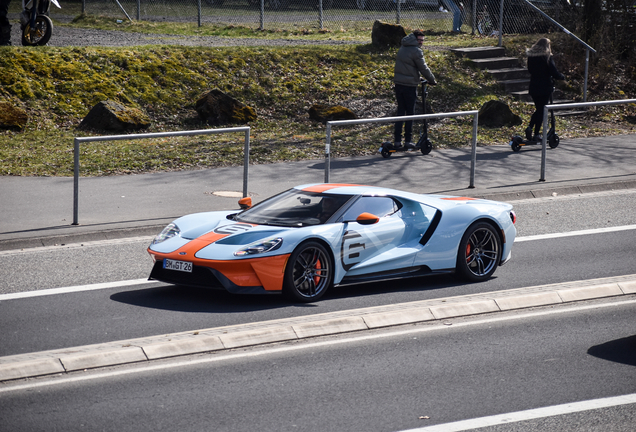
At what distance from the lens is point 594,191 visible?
618 inches

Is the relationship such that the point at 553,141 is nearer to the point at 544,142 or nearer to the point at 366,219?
the point at 544,142

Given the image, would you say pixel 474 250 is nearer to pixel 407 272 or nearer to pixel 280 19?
pixel 407 272

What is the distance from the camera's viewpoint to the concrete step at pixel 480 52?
25422mm

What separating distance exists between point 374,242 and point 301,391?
3.01 m

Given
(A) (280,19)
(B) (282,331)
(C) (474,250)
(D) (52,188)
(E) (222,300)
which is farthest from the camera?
(A) (280,19)

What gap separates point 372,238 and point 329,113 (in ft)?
39.9

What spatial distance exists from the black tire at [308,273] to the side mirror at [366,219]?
48 cm

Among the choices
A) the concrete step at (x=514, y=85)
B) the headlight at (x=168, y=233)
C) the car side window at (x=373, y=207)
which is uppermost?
the concrete step at (x=514, y=85)

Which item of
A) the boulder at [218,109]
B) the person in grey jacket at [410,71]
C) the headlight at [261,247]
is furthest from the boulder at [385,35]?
the headlight at [261,247]

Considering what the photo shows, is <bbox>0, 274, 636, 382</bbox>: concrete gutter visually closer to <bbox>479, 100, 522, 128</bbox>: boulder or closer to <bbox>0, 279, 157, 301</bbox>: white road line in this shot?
<bbox>0, 279, 157, 301</bbox>: white road line

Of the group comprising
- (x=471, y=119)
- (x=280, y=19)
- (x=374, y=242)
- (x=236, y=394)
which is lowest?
(x=236, y=394)

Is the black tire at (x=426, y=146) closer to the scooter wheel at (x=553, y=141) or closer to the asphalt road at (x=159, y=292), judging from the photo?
the asphalt road at (x=159, y=292)

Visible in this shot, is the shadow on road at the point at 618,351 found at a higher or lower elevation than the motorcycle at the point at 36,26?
lower

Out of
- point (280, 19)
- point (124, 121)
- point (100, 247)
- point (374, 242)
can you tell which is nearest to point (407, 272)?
point (374, 242)
